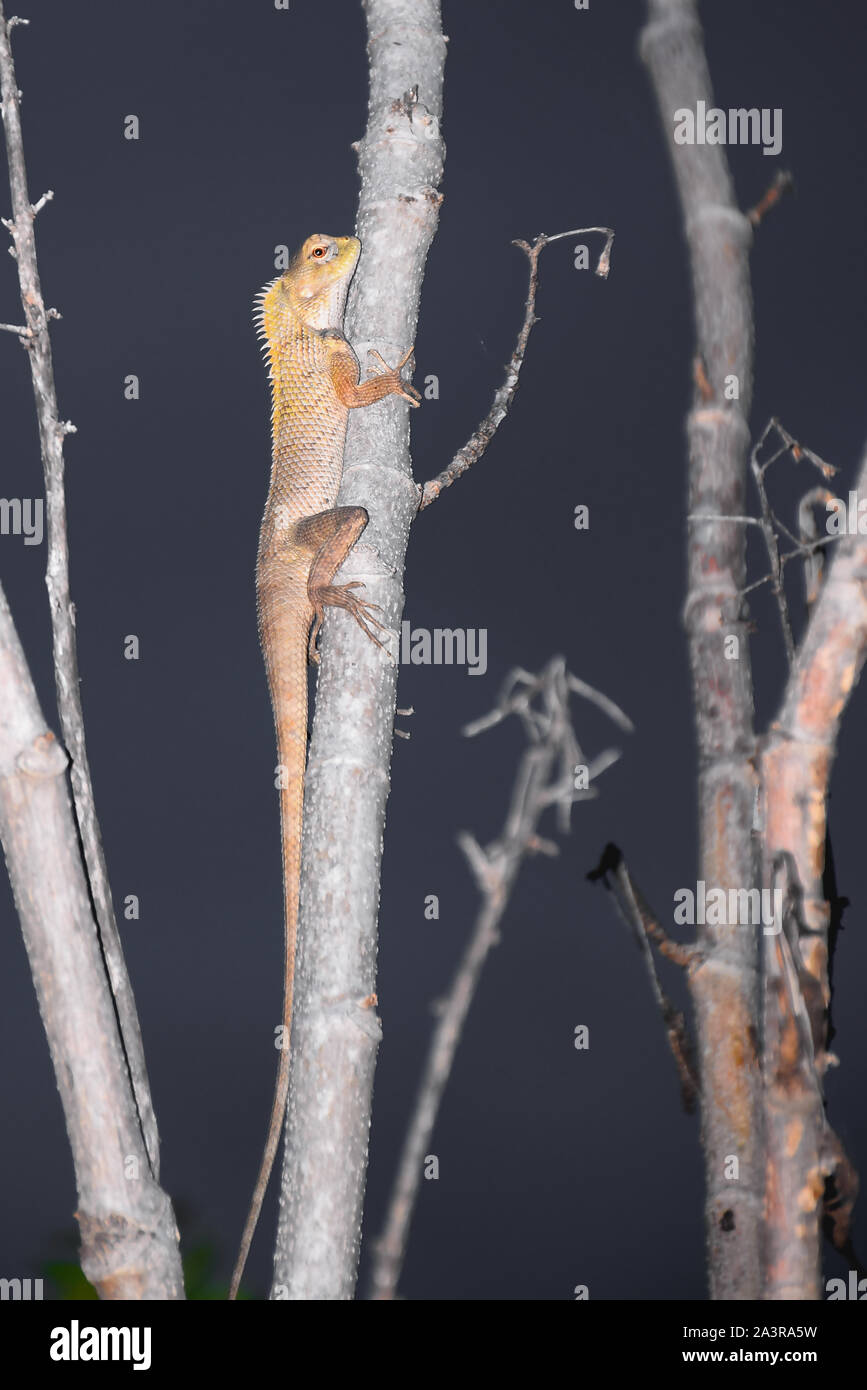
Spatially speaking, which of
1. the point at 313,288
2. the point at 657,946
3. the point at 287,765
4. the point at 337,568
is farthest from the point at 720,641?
the point at 313,288

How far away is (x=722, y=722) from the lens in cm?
232

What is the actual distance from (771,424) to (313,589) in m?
1.17

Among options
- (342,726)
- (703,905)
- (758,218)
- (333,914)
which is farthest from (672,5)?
(333,914)

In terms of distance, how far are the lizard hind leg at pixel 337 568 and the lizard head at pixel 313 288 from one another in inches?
41.3

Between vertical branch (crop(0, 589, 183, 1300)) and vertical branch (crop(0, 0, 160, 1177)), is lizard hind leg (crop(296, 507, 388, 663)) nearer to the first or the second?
vertical branch (crop(0, 0, 160, 1177))

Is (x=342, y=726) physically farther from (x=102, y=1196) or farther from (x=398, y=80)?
(x=398, y=80)

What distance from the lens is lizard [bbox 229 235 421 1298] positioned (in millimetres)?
2781

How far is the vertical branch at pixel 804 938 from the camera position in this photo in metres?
2.00

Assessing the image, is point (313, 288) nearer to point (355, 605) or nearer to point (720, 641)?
point (355, 605)

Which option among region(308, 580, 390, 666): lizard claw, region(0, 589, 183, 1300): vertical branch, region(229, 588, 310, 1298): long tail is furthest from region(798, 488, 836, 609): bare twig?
region(0, 589, 183, 1300): vertical branch

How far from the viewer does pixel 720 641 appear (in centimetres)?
237

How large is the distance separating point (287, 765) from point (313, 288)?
5.74 ft

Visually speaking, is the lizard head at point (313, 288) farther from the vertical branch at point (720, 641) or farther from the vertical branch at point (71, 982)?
the vertical branch at point (71, 982)

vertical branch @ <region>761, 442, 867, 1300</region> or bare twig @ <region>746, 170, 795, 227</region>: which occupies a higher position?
bare twig @ <region>746, 170, 795, 227</region>
